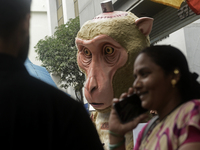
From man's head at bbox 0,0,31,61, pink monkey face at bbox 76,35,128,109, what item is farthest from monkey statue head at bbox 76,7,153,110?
man's head at bbox 0,0,31,61

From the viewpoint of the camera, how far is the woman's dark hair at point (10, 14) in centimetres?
115

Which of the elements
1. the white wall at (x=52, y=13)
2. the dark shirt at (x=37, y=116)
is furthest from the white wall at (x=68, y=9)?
the dark shirt at (x=37, y=116)

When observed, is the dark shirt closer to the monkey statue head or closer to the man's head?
the man's head

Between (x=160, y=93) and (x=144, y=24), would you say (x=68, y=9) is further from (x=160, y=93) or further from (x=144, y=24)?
(x=160, y=93)

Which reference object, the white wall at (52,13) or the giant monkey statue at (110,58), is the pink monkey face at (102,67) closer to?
the giant monkey statue at (110,58)

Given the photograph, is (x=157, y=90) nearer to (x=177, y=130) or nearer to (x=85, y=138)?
(x=177, y=130)

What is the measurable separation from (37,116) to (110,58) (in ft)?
8.50

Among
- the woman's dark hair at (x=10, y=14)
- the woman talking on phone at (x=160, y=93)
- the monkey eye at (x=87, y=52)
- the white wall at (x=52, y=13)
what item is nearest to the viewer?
the woman's dark hair at (x=10, y=14)

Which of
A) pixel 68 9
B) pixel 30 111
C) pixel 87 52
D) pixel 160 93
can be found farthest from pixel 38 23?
pixel 30 111

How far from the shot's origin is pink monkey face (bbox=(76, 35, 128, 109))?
350 centimetres

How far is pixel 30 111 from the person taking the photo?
1.06 metres

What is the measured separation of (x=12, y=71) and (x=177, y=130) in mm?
771

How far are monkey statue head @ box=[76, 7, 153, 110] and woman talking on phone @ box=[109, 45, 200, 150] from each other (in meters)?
1.71

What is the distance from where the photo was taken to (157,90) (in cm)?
168
